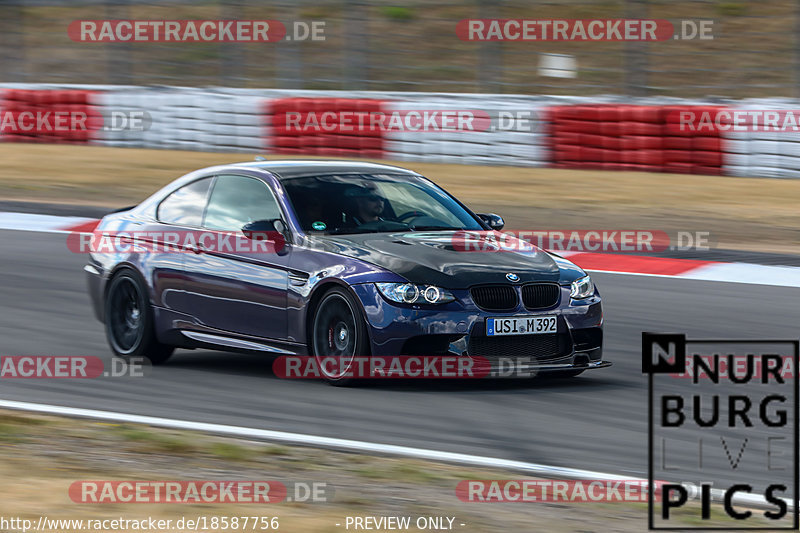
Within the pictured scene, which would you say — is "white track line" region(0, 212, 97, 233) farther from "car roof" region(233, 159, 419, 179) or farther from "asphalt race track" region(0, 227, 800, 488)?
"car roof" region(233, 159, 419, 179)

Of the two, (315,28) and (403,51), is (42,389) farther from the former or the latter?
(315,28)

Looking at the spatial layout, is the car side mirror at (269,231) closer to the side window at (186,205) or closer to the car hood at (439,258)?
the car hood at (439,258)

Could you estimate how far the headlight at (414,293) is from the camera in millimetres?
8164

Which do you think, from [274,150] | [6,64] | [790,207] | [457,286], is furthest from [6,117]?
[457,286]

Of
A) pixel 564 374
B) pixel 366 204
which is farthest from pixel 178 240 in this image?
pixel 564 374

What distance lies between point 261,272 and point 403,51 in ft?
44.3

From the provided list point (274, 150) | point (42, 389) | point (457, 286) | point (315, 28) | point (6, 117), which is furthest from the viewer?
point (315, 28)

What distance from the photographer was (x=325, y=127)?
2131 centimetres

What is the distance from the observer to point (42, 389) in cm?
882

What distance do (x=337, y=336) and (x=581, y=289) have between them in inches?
59.4

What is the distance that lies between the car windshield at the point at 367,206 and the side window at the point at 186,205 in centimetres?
72

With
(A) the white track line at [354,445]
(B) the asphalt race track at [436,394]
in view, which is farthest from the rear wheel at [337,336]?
(A) the white track line at [354,445]

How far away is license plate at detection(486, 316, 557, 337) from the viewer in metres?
8.21

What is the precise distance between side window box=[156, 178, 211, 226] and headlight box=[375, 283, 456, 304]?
188 centimetres
